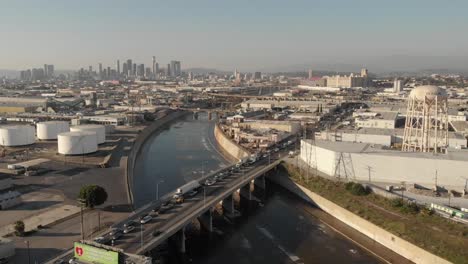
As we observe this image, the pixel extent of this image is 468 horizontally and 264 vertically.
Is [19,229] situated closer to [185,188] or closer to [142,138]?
[185,188]

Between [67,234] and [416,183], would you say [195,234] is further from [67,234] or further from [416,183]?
[416,183]

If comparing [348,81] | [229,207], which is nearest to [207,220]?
[229,207]

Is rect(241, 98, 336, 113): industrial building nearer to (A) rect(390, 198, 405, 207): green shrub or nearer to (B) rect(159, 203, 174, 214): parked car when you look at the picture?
(A) rect(390, 198, 405, 207): green shrub

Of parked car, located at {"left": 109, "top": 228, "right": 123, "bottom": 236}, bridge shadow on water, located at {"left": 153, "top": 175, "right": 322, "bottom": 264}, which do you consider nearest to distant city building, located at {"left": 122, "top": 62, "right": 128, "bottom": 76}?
bridge shadow on water, located at {"left": 153, "top": 175, "right": 322, "bottom": 264}

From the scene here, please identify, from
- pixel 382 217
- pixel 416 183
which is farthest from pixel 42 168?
pixel 416 183

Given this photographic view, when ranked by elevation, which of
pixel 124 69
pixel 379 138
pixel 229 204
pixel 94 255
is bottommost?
pixel 229 204

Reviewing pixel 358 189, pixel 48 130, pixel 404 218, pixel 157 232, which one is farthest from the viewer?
pixel 48 130
